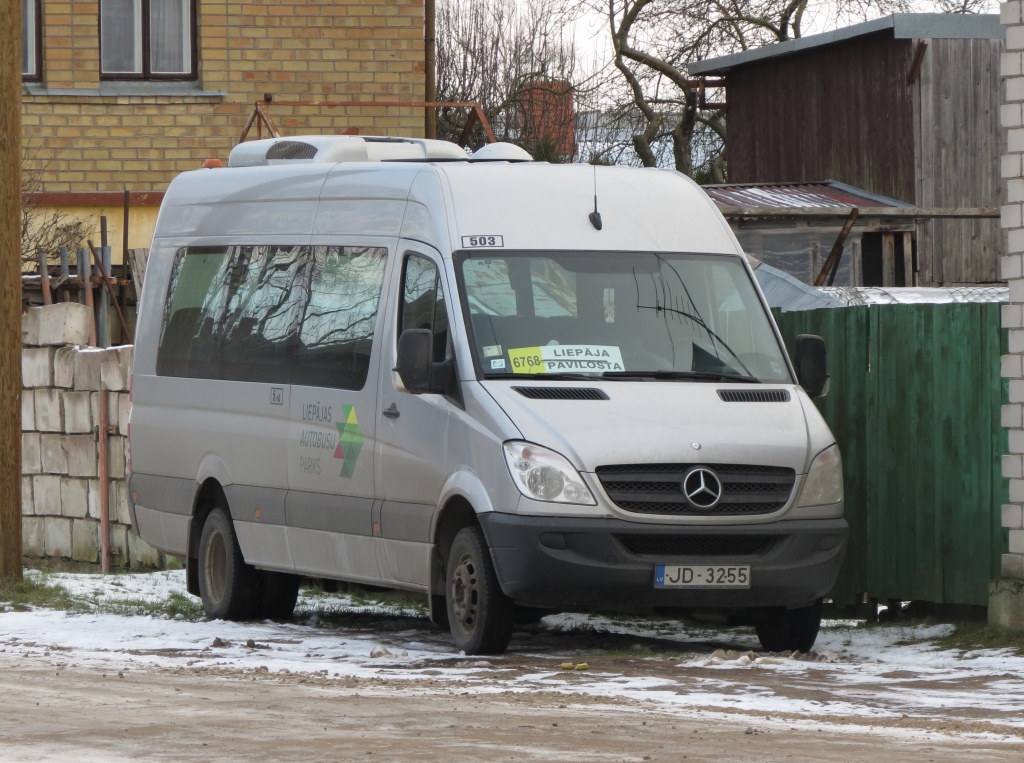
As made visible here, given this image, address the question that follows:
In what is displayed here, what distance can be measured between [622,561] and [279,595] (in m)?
3.36

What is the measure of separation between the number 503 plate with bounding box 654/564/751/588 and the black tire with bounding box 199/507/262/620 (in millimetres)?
3353

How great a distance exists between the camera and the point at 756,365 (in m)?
10.8

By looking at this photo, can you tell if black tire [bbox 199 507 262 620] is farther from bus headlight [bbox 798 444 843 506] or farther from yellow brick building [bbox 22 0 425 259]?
yellow brick building [bbox 22 0 425 259]

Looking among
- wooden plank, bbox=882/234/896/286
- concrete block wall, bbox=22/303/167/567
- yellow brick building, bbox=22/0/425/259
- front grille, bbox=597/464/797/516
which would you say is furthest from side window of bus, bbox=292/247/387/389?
wooden plank, bbox=882/234/896/286

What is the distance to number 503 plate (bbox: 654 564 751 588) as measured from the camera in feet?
32.8

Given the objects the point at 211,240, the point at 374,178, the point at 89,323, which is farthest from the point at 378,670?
the point at 89,323

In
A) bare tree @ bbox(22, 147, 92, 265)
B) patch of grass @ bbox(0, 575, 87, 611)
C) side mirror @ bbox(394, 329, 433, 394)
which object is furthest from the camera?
bare tree @ bbox(22, 147, 92, 265)

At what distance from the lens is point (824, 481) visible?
1040 cm

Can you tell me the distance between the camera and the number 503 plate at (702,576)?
9984 millimetres

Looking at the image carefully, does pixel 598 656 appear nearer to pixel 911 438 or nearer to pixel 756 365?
pixel 756 365

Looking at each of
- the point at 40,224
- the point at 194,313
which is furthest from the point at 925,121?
the point at 194,313

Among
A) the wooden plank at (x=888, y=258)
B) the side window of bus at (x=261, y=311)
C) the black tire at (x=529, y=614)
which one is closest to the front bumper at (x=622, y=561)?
the black tire at (x=529, y=614)

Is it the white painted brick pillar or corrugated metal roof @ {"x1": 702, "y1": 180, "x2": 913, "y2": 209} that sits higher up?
corrugated metal roof @ {"x1": 702, "y1": 180, "x2": 913, "y2": 209}

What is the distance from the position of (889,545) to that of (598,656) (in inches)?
88.9
